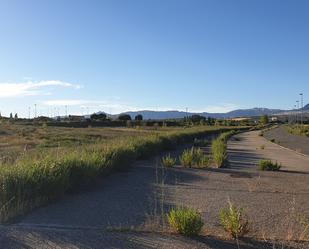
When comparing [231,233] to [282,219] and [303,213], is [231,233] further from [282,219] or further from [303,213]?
[303,213]

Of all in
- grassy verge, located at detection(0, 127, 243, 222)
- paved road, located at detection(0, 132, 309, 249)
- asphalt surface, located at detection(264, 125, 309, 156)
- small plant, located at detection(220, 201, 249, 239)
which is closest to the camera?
paved road, located at detection(0, 132, 309, 249)

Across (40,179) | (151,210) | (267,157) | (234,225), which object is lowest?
(267,157)

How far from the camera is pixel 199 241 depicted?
26.8ft

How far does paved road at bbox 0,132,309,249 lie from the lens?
8.03 meters

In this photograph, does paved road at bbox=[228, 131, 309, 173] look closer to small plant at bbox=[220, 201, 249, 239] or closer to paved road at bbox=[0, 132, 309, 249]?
paved road at bbox=[0, 132, 309, 249]

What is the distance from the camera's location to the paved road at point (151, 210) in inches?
316

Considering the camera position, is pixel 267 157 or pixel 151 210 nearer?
pixel 151 210

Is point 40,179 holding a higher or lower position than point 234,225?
higher

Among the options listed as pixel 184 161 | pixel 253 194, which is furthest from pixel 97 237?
pixel 184 161

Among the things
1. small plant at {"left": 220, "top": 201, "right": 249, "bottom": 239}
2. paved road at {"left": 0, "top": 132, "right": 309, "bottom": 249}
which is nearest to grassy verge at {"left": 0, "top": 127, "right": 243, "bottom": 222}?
paved road at {"left": 0, "top": 132, "right": 309, "bottom": 249}

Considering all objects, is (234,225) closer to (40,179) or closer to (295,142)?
(40,179)

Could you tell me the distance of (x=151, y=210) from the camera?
11.2 meters

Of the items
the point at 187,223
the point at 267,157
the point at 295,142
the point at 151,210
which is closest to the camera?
Result: the point at 187,223

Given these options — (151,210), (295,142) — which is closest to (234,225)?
(151,210)
